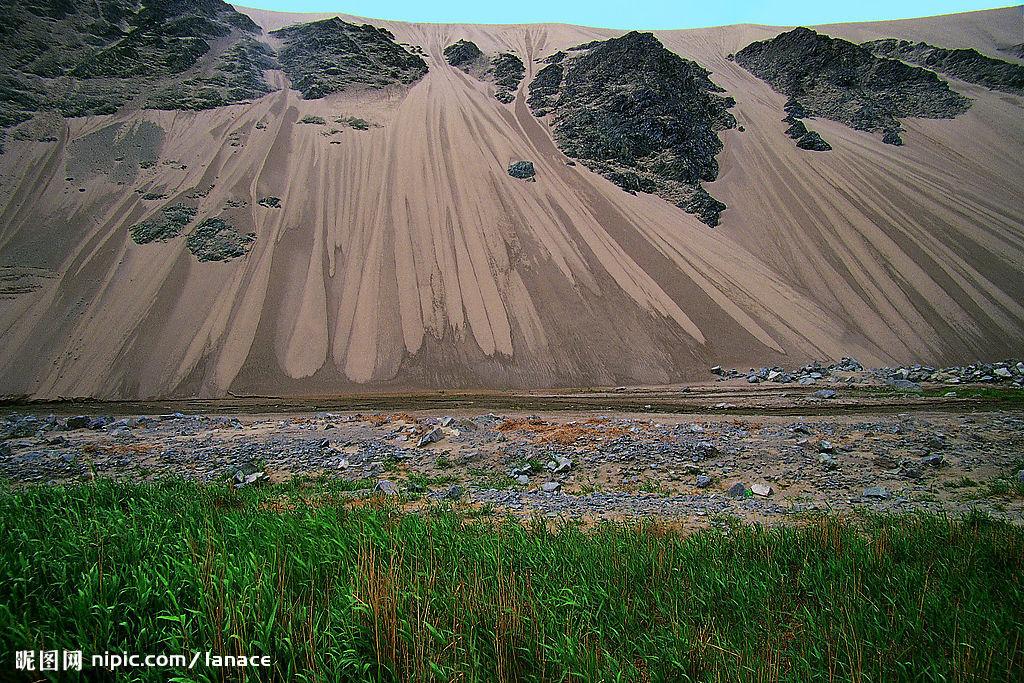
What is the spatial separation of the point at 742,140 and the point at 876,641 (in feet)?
102

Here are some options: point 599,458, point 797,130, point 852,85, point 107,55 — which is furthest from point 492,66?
point 599,458

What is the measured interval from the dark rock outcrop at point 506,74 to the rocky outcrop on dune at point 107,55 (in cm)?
1379

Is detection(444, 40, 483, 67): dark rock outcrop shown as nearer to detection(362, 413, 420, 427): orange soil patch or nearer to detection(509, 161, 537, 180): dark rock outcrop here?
detection(509, 161, 537, 180): dark rock outcrop

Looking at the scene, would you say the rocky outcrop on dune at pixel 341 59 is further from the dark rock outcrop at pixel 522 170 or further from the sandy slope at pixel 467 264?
the dark rock outcrop at pixel 522 170

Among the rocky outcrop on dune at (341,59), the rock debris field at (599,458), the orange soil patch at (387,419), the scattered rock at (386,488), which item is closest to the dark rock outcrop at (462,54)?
the rocky outcrop on dune at (341,59)

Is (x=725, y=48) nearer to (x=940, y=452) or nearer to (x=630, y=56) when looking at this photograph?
(x=630, y=56)

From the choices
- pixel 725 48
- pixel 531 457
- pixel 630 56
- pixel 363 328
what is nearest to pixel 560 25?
pixel 725 48

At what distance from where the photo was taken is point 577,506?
20.5 feet

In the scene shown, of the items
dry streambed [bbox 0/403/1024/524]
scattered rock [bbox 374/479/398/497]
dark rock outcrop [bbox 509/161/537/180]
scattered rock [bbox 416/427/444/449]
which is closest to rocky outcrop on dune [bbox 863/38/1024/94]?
dark rock outcrop [bbox 509/161/537/180]

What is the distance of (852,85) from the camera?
31953 millimetres

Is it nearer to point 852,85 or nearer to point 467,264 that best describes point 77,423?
point 467,264

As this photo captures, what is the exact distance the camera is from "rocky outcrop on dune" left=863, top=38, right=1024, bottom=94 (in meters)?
33.4

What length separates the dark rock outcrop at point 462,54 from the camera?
33.3 metres

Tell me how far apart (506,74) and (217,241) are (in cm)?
2183
